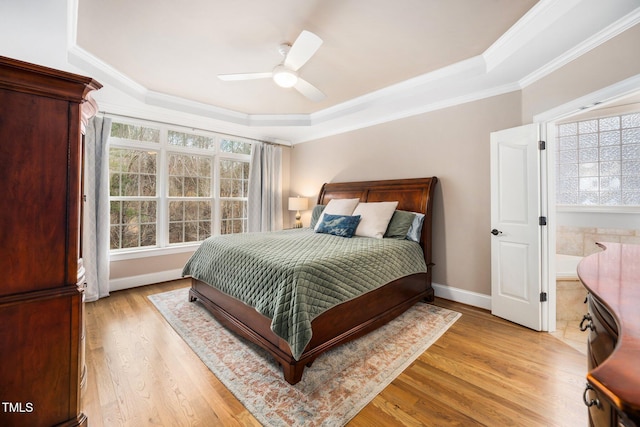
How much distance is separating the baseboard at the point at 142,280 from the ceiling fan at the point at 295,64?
9.81 ft

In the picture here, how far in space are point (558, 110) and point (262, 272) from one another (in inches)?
112

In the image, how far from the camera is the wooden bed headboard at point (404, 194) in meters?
3.23

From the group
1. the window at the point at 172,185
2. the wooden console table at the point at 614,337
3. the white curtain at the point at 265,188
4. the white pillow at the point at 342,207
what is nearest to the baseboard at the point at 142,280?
the window at the point at 172,185

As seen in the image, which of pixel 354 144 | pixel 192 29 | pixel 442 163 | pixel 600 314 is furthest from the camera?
pixel 354 144

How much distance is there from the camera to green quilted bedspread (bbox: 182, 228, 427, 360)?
175 centimetres

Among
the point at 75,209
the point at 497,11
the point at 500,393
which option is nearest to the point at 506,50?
the point at 497,11

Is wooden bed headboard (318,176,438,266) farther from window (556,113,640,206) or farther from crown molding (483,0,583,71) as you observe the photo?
window (556,113,640,206)

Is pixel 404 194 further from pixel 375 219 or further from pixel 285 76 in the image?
pixel 285 76

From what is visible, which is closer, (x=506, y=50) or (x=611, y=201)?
(x=506, y=50)

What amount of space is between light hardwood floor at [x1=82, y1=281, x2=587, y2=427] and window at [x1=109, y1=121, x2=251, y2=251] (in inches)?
68.7

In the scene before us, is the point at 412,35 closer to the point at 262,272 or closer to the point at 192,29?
the point at 192,29

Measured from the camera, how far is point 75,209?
3.81ft

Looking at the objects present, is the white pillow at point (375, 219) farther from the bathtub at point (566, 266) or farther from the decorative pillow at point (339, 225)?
the bathtub at point (566, 266)

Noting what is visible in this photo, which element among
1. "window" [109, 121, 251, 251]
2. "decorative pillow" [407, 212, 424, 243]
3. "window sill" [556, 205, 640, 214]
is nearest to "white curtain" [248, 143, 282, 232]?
"window" [109, 121, 251, 251]
